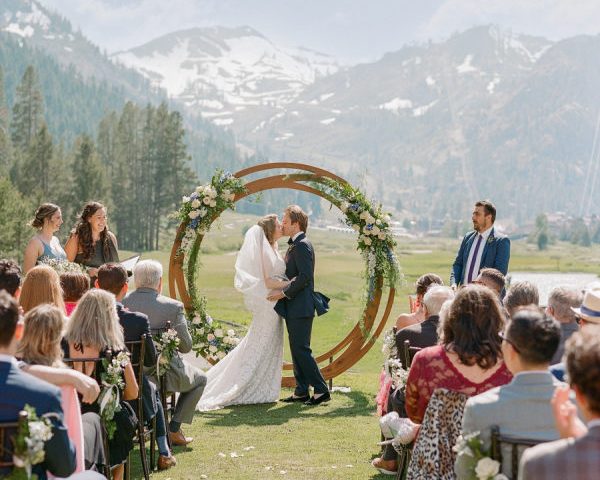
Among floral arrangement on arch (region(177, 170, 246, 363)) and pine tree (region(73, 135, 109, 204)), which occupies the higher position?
pine tree (region(73, 135, 109, 204))

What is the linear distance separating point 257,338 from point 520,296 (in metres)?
4.61

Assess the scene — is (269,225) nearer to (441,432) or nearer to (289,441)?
(289,441)

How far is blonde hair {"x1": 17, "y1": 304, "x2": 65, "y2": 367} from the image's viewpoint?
430 cm

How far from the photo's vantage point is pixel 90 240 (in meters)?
9.70

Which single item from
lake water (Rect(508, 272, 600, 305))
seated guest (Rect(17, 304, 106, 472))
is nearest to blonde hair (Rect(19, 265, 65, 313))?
seated guest (Rect(17, 304, 106, 472))

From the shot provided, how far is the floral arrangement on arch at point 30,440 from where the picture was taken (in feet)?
11.7

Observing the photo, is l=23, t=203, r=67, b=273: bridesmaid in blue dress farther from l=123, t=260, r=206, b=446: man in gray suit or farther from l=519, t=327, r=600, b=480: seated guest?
l=519, t=327, r=600, b=480: seated guest

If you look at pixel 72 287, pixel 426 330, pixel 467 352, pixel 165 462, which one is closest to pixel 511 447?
pixel 467 352

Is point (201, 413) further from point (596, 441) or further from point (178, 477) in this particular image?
point (596, 441)

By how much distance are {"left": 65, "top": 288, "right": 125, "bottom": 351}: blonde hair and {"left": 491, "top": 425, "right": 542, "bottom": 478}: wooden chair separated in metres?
2.63

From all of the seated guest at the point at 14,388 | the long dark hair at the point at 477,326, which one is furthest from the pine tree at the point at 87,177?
the seated guest at the point at 14,388

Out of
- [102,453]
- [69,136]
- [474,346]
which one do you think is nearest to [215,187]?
[102,453]

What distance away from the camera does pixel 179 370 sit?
767cm

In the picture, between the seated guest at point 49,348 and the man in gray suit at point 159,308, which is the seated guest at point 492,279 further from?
the seated guest at point 49,348
